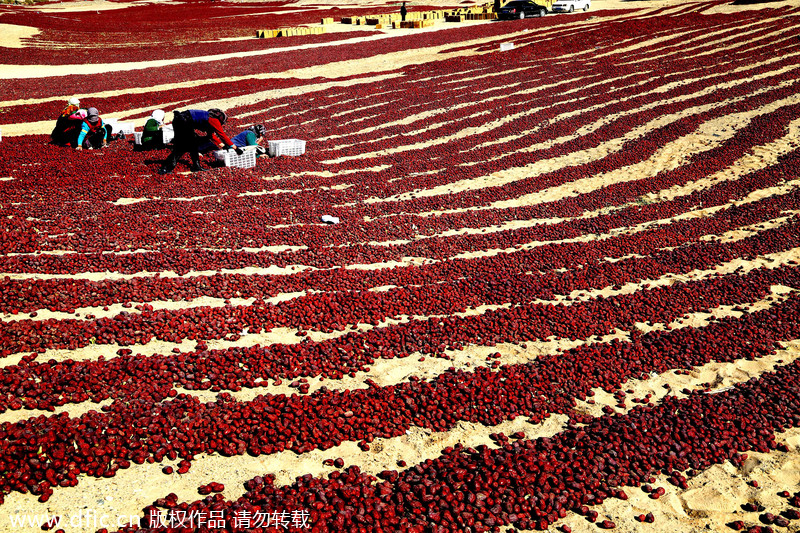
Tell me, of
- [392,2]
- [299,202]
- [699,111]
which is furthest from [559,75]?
[392,2]

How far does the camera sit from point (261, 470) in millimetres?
4738

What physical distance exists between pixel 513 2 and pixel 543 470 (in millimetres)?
46998

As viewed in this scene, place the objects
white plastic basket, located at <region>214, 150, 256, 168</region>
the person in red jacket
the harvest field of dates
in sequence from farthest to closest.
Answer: white plastic basket, located at <region>214, 150, 256, 168</region>, the person in red jacket, the harvest field of dates

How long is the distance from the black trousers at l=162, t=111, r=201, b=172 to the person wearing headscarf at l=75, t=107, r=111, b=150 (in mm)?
3345

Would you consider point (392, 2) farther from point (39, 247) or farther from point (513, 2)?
point (39, 247)

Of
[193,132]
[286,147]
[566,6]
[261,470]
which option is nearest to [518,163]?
[286,147]

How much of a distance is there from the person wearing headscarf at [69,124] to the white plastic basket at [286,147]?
4.90 metres

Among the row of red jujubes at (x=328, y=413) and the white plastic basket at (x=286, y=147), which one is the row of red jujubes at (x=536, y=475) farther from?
the white plastic basket at (x=286, y=147)

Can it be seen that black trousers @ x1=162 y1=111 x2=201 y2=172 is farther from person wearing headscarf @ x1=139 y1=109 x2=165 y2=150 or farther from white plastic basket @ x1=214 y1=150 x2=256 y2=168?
person wearing headscarf @ x1=139 y1=109 x2=165 y2=150

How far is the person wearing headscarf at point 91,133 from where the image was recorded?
14.1 meters

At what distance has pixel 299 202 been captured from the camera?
1088 centimetres

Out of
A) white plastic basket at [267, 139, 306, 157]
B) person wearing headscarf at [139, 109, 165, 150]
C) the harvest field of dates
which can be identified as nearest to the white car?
the harvest field of dates

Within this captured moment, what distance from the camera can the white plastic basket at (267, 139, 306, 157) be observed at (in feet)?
44.3

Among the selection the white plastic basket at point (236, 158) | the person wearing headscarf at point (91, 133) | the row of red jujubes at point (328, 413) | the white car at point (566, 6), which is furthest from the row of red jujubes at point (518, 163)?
→ the white car at point (566, 6)
